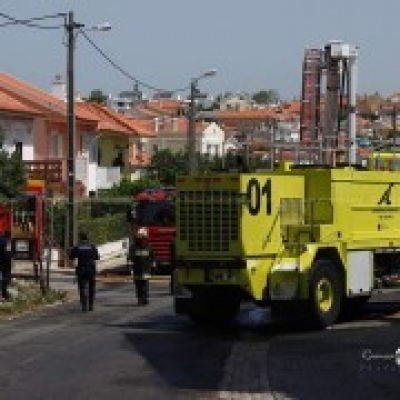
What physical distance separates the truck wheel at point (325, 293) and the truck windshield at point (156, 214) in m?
15.4

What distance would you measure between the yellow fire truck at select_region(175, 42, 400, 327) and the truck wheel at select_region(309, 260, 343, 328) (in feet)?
0.06

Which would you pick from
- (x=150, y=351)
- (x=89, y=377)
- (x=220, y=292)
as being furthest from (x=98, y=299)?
(x=89, y=377)

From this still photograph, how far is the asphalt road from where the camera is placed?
43.3ft

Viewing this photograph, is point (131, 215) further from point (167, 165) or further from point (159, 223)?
point (167, 165)

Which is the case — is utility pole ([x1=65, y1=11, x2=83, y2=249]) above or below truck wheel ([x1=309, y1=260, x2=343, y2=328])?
above

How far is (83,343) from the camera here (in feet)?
59.8

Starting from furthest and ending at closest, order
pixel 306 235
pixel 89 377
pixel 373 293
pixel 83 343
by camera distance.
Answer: pixel 373 293 < pixel 306 235 < pixel 83 343 < pixel 89 377

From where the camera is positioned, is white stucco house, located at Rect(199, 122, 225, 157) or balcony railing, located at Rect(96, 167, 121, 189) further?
white stucco house, located at Rect(199, 122, 225, 157)

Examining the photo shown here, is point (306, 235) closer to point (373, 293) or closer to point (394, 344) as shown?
point (373, 293)

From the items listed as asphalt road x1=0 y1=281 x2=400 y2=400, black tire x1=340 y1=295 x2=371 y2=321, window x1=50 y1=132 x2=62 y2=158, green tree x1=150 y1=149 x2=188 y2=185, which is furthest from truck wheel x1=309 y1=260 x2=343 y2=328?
green tree x1=150 y1=149 x2=188 y2=185

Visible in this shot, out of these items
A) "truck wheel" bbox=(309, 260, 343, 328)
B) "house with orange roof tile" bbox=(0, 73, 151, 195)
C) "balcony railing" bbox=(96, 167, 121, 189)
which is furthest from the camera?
"balcony railing" bbox=(96, 167, 121, 189)

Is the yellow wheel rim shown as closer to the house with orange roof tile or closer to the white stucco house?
the house with orange roof tile

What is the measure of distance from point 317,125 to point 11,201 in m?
8.91

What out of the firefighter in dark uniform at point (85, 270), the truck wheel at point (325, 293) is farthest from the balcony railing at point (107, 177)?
the truck wheel at point (325, 293)
